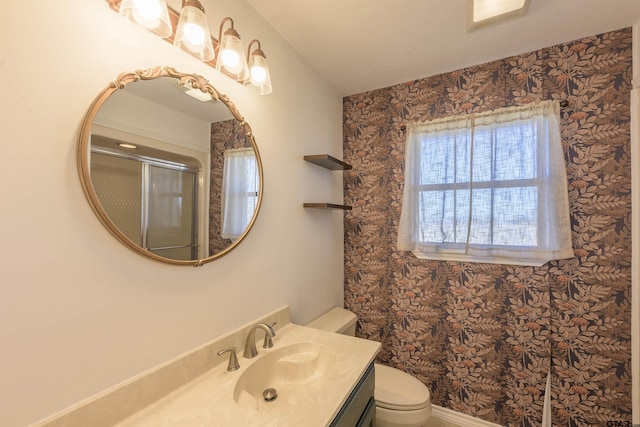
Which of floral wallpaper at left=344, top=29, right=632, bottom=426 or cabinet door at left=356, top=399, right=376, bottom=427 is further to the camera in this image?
floral wallpaper at left=344, top=29, right=632, bottom=426

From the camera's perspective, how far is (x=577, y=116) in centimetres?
155

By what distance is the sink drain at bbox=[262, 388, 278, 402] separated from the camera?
3.48 ft

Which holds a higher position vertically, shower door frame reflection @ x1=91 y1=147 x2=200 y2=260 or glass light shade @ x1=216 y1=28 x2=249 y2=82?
glass light shade @ x1=216 y1=28 x2=249 y2=82

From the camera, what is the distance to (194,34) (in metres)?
0.88

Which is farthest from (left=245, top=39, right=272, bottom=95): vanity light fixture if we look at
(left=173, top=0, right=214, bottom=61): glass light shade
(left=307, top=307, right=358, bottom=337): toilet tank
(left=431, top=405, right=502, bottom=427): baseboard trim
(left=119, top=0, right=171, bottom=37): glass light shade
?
(left=431, top=405, right=502, bottom=427): baseboard trim

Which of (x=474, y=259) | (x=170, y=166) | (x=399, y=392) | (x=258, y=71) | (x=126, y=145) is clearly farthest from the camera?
(x=474, y=259)

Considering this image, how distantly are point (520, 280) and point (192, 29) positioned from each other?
2151mm

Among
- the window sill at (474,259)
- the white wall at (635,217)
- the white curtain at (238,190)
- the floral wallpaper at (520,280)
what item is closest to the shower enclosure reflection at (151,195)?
the white curtain at (238,190)

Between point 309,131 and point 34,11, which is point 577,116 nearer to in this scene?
point 309,131

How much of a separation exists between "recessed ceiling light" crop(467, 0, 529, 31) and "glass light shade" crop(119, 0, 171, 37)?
52.6 inches

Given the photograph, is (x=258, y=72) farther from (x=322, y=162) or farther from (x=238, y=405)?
(x=238, y=405)

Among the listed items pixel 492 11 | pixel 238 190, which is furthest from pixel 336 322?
pixel 492 11

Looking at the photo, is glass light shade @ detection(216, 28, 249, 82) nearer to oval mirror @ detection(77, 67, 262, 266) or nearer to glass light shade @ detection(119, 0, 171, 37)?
oval mirror @ detection(77, 67, 262, 266)

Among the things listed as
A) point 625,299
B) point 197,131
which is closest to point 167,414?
point 197,131
